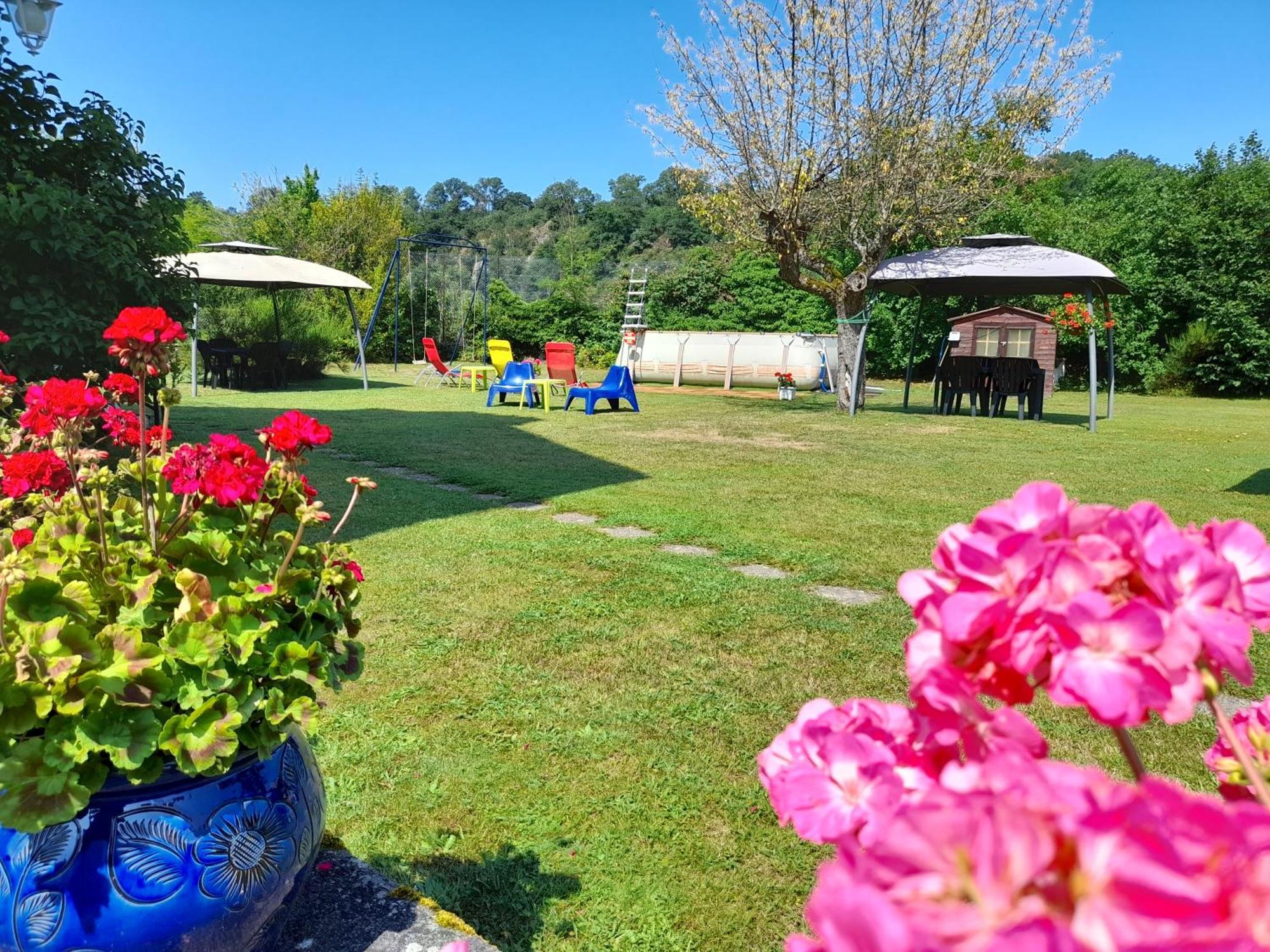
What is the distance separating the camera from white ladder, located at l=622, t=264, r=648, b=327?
22.4 metres

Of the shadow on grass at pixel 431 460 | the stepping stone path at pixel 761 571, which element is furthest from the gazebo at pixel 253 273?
the stepping stone path at pixel 761 571

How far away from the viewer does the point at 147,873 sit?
1234 millimetres

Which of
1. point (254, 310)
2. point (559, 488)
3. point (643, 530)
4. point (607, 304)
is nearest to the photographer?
point (643, 530)

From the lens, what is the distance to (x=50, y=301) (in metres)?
4.54

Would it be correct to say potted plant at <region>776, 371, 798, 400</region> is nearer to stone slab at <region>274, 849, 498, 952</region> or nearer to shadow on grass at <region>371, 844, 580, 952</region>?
shadow on grass at <region>371, 844, 580, 952</region>

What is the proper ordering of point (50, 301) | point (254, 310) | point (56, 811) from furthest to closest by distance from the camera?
point (254, 310)
point (50, 301)
point (56, 811)

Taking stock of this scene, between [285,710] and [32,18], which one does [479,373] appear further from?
[285,710]

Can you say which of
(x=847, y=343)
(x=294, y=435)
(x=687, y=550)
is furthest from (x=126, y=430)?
(x=847, y=343)

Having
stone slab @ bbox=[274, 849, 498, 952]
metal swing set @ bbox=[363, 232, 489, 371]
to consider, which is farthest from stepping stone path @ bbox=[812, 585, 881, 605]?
metal swing set @ bbox=[363, 232, 489, 371]

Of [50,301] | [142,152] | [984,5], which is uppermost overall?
[984,5]

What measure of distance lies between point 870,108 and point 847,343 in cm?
326

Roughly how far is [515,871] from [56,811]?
105cm

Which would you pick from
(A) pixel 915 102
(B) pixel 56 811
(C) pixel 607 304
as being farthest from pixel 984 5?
(C) pixel 607 304

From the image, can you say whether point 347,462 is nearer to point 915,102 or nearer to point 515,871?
point 515,871
